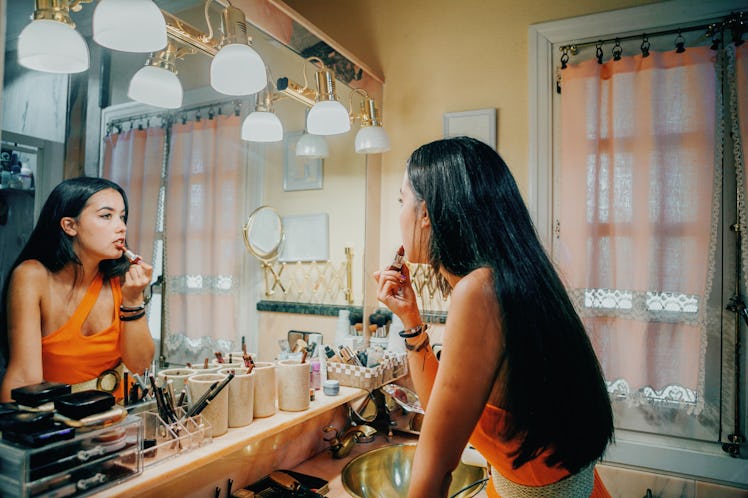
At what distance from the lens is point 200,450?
1.16 m

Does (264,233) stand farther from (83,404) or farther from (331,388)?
(83,404)

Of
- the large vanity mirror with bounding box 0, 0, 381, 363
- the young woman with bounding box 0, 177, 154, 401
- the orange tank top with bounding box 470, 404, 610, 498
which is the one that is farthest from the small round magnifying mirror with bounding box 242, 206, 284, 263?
the orange tank top with bounding box 470, 404, 610, 498

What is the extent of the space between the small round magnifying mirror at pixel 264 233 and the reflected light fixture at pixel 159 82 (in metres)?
0.67

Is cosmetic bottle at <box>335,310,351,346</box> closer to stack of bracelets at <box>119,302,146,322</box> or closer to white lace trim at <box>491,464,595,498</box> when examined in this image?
stack of bracelets at <box>119,302,146,322</box>

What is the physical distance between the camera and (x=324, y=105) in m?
1.96

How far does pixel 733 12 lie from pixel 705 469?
180 centimetres

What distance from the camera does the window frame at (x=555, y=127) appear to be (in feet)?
6.03

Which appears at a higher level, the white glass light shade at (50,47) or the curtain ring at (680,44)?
the curtain ring at (680,44)

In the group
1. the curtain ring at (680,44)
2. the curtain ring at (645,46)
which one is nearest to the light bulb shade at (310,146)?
the curtain ring at (645,46)

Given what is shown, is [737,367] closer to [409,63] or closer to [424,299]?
[424,299]

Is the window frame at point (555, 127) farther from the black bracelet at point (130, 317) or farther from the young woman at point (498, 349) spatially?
the black bracelet at point (130, 317)

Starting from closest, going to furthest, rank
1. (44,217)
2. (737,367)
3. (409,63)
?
(44,217) → (737,367) → (409,63)

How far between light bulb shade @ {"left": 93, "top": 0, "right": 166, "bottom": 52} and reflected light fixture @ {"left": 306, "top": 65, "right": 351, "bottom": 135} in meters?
0.85

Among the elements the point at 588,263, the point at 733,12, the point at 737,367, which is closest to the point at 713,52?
the point at 733,12
